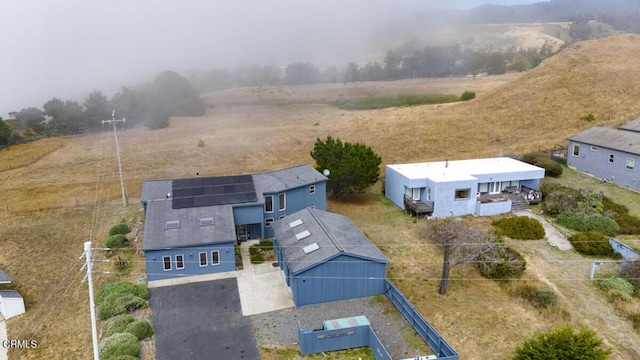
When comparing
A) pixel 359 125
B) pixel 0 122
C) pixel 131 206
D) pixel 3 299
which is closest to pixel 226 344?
pixel 3 299

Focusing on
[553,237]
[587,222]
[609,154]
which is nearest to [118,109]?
[553,237]

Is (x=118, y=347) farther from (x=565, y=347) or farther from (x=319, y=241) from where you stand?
(x=565, y=347)

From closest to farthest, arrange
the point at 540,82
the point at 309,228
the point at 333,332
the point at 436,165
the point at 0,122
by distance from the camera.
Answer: the point at 333,332 → the point at 309,228 → the point at 436,165 → the point at 0,122 → the point at 540,82

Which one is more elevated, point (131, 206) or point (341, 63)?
point (341, 63)

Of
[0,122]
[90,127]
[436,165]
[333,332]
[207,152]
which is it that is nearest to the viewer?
[333,332]

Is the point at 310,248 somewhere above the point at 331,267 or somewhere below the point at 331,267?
above

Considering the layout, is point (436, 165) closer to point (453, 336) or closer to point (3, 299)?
point (453, 336)

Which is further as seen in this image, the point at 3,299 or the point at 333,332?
the point at 3,299

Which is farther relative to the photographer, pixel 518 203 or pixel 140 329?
pixel 518 203
